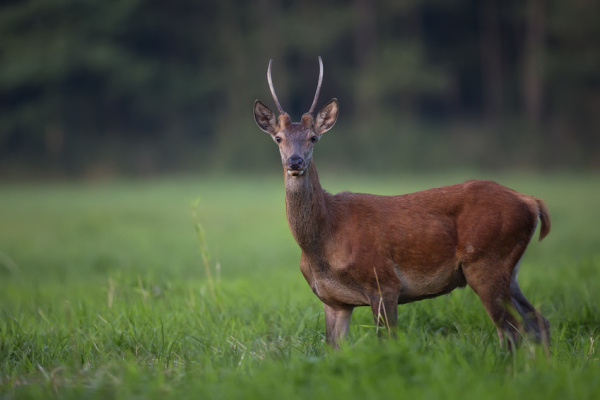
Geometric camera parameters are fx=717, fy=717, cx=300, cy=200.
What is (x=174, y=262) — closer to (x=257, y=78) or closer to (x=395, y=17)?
(x=257, y=78)

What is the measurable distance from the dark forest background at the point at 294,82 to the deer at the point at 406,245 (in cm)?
2189

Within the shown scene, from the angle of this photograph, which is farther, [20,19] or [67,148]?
[67,148]

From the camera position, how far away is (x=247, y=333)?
550 centimetres

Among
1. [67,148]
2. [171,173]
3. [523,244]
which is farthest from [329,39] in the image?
[523,244]

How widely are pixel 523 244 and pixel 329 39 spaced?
2653 cm

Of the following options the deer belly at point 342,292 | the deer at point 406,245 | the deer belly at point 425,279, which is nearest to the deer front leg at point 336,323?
the deer at point 406,245

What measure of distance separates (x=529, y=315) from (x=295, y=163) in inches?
77.9

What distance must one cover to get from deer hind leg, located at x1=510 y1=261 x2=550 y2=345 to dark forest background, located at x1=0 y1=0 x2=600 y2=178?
71.5 feet

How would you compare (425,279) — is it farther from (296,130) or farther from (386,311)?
(296,130)

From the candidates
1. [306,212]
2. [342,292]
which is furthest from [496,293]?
[306,212]

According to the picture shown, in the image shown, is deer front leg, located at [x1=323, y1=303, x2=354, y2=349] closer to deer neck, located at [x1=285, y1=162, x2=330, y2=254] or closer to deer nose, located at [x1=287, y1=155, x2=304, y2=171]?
deer neck, located at [x1=285, y1=162, x2=330, y2=254]

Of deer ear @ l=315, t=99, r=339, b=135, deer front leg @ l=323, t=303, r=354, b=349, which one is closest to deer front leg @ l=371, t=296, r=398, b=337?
deer front leg @ l=323, t=303, r=354, b=349

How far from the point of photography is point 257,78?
99.9ft

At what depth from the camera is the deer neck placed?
5012mm
